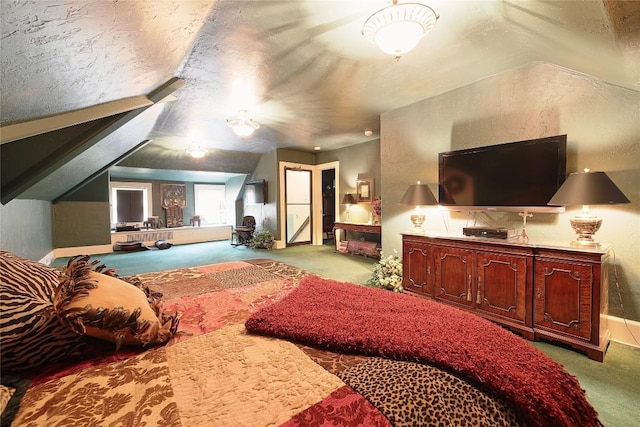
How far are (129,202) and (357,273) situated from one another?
20.9 feet

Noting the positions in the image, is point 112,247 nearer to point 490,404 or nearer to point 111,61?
point 111,61

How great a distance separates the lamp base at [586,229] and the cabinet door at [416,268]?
1216mm

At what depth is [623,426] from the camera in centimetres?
139

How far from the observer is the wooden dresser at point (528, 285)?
196 cm

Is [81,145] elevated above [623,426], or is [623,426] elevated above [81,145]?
[81,145]

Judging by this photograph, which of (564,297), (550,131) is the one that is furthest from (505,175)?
(564,297)

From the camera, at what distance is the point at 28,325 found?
815 mm

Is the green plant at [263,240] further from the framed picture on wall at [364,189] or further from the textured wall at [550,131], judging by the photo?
the textured wall at [550,131]

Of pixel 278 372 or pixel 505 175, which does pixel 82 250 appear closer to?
pixel 278 372

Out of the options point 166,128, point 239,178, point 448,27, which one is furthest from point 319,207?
point 448,27

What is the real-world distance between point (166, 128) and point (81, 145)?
1601 mm

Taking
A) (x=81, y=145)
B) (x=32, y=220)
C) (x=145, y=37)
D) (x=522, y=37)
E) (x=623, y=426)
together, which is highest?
(x=522, y=37)

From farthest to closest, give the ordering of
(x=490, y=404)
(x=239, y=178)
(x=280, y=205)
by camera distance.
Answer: (x=239, y=178) → (x=280, y=205) → (x=490, y=404)

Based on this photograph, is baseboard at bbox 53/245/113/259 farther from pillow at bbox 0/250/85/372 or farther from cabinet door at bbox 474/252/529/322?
cabinet door at bbox 474/252/529/322
